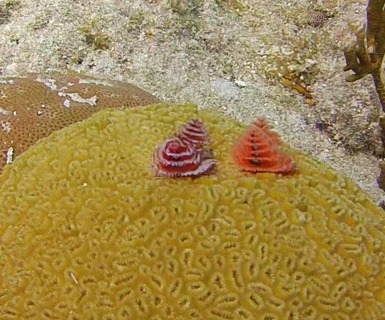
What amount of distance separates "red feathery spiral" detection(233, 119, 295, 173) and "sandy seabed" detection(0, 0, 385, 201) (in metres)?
1.97

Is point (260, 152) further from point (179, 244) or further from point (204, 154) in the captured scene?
point (179, 244)

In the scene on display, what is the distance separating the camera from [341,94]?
418cm

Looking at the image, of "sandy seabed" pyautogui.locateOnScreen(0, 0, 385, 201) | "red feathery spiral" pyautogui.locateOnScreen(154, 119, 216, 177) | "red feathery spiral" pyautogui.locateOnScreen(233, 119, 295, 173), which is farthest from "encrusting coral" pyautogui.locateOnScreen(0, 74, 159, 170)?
"red feathery spiral" pyautogui.locateOnScreen(233, 119, 295, 173)

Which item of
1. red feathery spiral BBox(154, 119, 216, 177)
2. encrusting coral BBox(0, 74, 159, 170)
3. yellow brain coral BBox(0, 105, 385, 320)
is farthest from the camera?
encrusting coral BBox(0, 74, 159, 170)

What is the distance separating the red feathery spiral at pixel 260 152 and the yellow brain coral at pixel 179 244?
3cm

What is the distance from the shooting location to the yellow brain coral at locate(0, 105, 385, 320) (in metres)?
1.71

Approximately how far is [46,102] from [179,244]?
174 cm

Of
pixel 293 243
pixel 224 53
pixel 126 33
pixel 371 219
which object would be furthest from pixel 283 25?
pixel 293 243

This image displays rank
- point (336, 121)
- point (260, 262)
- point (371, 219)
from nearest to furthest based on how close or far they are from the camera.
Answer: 1. point (260, 262)
2. point (371, 219)
3. point (336, 121)

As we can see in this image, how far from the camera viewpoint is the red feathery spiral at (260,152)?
194 centimetres

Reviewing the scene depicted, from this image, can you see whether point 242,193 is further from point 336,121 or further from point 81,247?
point 336,121

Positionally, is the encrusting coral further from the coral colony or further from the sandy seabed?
the coral colony

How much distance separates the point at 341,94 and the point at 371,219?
7.42 feet

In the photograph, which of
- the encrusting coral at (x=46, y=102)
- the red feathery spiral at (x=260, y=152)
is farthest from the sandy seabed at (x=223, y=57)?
the red feathery spiral at (x=260, y=152)
